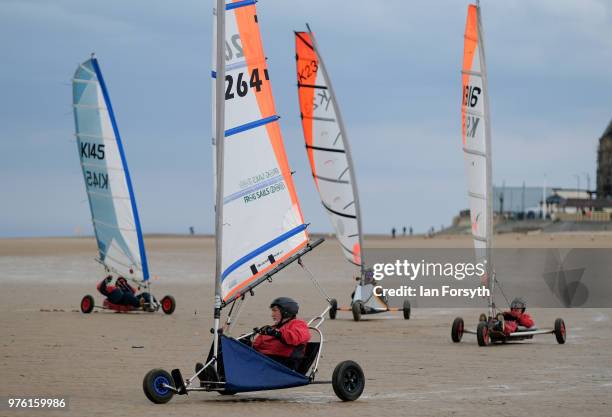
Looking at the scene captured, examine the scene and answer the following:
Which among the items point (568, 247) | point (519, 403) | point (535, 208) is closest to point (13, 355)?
point (519, 403)

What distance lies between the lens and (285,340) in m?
10.7

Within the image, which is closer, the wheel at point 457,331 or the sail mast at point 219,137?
the sail mast at point 219,137

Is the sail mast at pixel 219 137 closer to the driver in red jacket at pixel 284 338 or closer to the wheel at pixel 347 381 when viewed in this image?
the driver in red jacket at pixel 284 338

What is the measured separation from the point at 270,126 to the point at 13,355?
4.77 meters

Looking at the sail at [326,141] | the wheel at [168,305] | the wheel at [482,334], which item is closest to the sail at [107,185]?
the wheel at [168,305]

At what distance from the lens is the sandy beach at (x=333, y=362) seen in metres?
10.3

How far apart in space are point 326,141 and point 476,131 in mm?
6893

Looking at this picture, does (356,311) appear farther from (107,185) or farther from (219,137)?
(219,137)

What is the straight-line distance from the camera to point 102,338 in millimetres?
16734

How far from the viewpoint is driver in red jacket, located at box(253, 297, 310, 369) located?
10695mm

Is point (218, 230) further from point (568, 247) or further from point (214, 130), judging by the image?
point (568, 247)

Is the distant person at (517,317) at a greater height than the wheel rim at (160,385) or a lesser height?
lesser

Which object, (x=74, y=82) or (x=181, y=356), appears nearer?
(x=181, y=356)

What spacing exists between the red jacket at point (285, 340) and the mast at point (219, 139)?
0.48 metres
